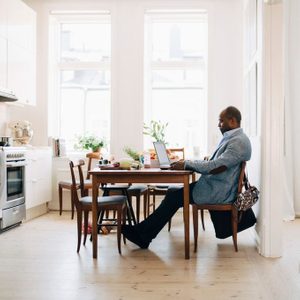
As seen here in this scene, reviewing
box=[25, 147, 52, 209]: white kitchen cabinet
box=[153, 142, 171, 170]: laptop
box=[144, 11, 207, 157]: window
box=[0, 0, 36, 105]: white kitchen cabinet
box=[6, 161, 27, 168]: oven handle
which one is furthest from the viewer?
box=[144, 11, 207, 157]: window

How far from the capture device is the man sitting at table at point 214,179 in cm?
345

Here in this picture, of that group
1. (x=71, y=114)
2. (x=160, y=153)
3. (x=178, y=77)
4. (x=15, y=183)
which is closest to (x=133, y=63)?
(x=178, y=77)

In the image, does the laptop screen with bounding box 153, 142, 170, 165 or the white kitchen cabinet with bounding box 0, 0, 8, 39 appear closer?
the laptop screen with bounding box 153, 142, 170, 165

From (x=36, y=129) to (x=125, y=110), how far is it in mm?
1305

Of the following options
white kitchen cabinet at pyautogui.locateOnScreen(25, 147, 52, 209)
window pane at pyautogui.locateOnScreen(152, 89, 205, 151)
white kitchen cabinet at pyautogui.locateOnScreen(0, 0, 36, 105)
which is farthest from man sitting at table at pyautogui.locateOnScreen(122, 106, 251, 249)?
window pane at pyautogui.locateOnScreen(152, 89, 205, 151)

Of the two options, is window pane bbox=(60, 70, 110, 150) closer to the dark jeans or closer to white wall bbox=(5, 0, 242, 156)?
white wall bbox=(5, 0, 242, 156)

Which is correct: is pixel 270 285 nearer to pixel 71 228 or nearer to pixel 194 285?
pixel 194 285

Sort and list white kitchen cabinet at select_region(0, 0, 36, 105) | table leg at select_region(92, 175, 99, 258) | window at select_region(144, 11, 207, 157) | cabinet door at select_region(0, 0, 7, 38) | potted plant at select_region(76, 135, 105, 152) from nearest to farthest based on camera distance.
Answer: table leg at select_region(92, 175, 99, 258) < cabinet door at select_region(0, 0, 7, 38) < white kitchen cabinet at select_region(0, 0, 36, 105) < potted plant at select_region(76, 135, 105, 152) < window at select_region(144, 11, 207, 157)

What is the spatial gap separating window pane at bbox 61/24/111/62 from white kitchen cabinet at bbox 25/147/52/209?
161 cm

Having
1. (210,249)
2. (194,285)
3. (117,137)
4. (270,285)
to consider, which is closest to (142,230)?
(210,249)

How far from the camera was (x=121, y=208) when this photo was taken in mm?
3418

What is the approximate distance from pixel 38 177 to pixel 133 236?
219 cm

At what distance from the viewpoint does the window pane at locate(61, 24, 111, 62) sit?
638cm

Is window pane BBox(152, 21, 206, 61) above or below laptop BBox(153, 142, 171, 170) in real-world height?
above
